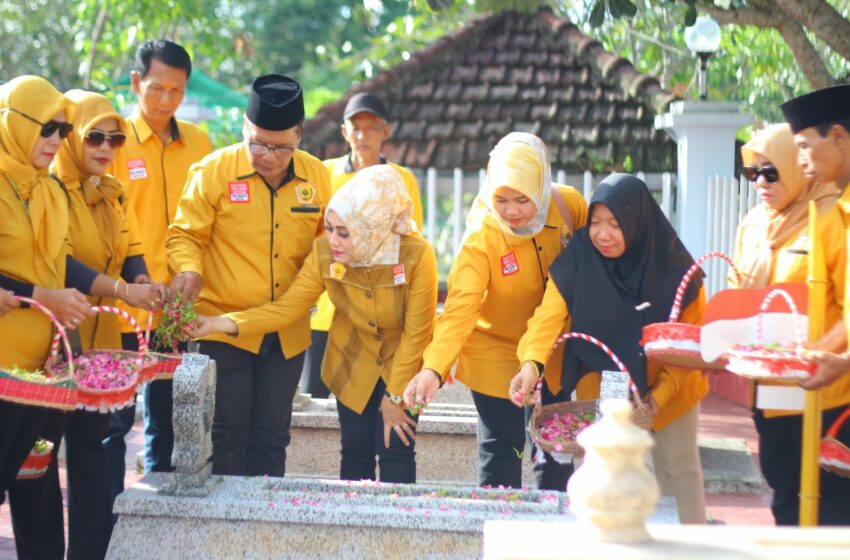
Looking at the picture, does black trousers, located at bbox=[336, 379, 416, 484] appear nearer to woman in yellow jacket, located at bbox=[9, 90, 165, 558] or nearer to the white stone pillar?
woman in yellow jacket, located at bbox=[9, 90, 165, 558]

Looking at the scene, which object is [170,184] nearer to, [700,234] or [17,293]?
[17,293]

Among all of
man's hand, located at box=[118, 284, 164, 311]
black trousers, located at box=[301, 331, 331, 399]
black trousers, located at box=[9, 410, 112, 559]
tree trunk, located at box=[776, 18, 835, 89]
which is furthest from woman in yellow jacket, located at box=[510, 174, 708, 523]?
tree trunk, located at box=[776, 18, 835, 89]

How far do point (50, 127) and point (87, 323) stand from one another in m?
0.91

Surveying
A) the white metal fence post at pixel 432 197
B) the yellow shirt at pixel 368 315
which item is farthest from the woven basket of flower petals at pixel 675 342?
the white metal fence post at pixel 432 197

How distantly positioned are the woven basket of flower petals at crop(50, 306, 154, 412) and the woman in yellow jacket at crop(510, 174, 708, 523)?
1497 millimetres

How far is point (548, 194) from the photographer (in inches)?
205

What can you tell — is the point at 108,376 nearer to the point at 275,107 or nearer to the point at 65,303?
the point at 65,303

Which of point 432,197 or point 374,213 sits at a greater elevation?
point 432,197

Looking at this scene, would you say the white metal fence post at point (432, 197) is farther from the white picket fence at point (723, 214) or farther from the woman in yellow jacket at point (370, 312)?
the woman in yellow jacket at point (370, 312)

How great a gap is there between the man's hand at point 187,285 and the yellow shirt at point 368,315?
0.20 m

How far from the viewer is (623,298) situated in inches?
196

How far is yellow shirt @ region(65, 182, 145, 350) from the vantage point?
520 centimetres

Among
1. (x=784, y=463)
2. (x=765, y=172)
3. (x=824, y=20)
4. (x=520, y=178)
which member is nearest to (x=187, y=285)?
(x=520, y=178)

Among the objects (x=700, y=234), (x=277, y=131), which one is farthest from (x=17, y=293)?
(x=700, y=234)
